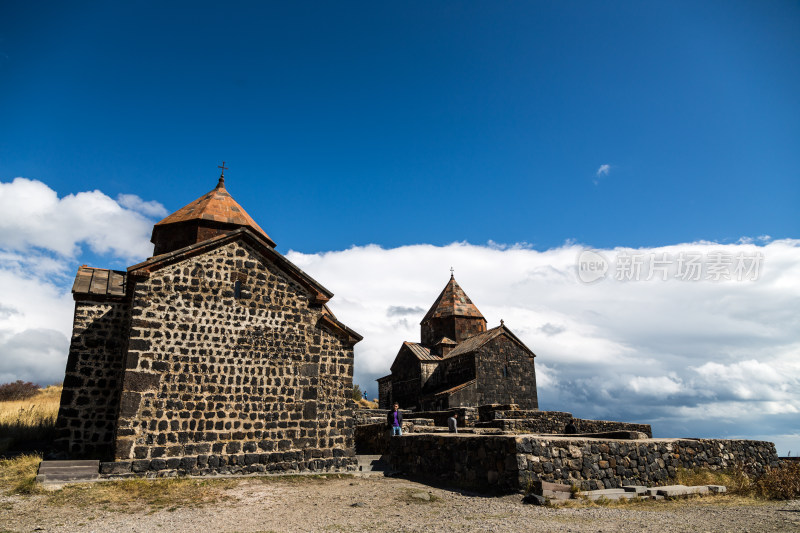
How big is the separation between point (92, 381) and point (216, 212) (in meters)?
6.35

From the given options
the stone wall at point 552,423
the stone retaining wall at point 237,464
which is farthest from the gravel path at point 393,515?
the stone wall at point 552,423

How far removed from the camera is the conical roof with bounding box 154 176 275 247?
16.0m

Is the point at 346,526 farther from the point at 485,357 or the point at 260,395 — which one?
the point at 485,357

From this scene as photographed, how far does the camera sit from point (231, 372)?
12.1 meters

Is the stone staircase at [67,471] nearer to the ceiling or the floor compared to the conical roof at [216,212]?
nearer to the floor

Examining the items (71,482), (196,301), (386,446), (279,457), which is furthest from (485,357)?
(71,482)

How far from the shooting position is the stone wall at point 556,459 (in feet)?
29.6

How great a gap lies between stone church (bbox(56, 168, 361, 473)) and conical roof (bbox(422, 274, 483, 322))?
677 inches

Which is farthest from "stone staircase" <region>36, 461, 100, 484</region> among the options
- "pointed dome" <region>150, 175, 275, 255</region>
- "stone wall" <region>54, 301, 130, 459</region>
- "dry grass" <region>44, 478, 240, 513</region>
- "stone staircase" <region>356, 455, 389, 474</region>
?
"pointed dome" <region>150, 175, 275, 255</region>

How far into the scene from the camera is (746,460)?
1262 cm

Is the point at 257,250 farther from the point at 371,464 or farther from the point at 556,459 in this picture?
the point at 556,459

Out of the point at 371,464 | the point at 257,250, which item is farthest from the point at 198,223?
the point at 371,464

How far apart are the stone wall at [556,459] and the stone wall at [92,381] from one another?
786 cm

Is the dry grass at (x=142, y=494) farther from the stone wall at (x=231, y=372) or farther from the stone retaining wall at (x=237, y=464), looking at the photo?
the stone wall at (x=231, y=372)
